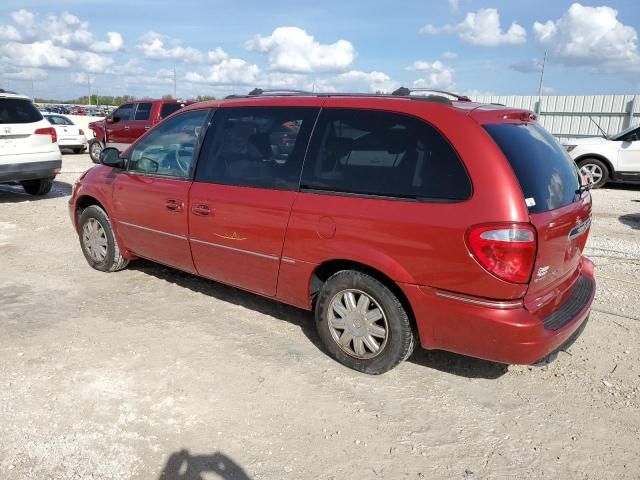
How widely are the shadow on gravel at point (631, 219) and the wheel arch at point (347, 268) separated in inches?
249

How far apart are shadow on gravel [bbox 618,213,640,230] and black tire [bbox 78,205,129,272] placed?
732 centimetres

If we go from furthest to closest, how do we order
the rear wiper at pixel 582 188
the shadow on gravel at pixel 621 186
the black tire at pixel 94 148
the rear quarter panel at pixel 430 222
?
the black tire at pixel 94 148, the shadow on gravel at pixel 621 186, the rear wiper at pixel 582 188, the rear quarter panel at pixel 430 222

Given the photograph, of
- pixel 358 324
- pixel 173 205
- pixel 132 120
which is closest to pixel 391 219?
pixel 358 324

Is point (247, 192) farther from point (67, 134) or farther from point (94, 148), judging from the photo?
point (67, 134)

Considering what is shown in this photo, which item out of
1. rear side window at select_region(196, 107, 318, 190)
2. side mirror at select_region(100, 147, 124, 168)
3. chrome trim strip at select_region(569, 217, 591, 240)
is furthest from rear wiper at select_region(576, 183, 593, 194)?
side mirror at select_region(100, 147, 124, 168)

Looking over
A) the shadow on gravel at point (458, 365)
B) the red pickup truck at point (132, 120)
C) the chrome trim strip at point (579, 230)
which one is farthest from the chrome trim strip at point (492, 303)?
the red pickup truck at point (132, 120)

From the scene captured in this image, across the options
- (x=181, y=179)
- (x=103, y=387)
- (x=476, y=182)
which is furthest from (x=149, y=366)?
(x=476, y=182)

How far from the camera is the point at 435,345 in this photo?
316 cm

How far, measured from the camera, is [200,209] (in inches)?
163

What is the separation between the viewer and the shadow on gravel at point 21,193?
32.3 feet

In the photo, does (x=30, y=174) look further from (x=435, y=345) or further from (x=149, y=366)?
(x=435, y=345)

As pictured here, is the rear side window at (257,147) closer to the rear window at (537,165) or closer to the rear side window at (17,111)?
the rear window at (537,165)

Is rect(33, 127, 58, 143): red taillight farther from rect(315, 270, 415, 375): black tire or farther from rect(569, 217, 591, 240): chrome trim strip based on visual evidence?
rect(569, 217, 591, 240): chrome trim strip

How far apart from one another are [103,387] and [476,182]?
8.48 ft
